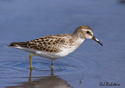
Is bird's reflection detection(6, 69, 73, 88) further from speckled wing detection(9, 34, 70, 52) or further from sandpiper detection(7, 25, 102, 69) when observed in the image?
speckled wing detection(9, 34, 70, 52)

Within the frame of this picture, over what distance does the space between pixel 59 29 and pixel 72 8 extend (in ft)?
9.10

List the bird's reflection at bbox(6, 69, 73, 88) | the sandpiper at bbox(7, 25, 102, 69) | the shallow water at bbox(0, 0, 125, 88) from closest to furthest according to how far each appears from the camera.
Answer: the bird's reflection at bbox(6, 69, 73, 88)
the shallow water at bbox(0, 0, 125, 88)
the sandpiper at bbox(7, 25, 102, 69)

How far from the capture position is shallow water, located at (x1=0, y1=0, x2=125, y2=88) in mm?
9430

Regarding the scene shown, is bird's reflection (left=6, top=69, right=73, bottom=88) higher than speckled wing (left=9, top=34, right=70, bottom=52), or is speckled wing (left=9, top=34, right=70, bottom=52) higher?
speckled wing (left=9, top=34, right=70, bottom=52)

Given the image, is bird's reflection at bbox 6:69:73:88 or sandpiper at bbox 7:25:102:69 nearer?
bird's reflection at bbox 6:69:73:88

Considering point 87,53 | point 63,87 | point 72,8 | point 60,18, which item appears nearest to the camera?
point 63,87

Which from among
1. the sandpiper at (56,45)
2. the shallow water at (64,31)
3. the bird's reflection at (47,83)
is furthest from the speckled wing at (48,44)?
the bird's reflection at (47,83)

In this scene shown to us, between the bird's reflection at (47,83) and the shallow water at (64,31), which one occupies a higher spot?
the shallow water at (64,31)

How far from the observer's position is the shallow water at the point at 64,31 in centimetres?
943

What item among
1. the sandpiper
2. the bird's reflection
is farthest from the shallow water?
the sandpiper

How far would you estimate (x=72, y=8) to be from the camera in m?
16.5

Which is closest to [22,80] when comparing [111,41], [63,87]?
[63,87]

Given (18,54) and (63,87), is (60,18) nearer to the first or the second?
(18,54)

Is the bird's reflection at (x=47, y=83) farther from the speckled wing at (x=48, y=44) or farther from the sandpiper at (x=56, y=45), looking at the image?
the speckled wing at (x=48, y=44)
